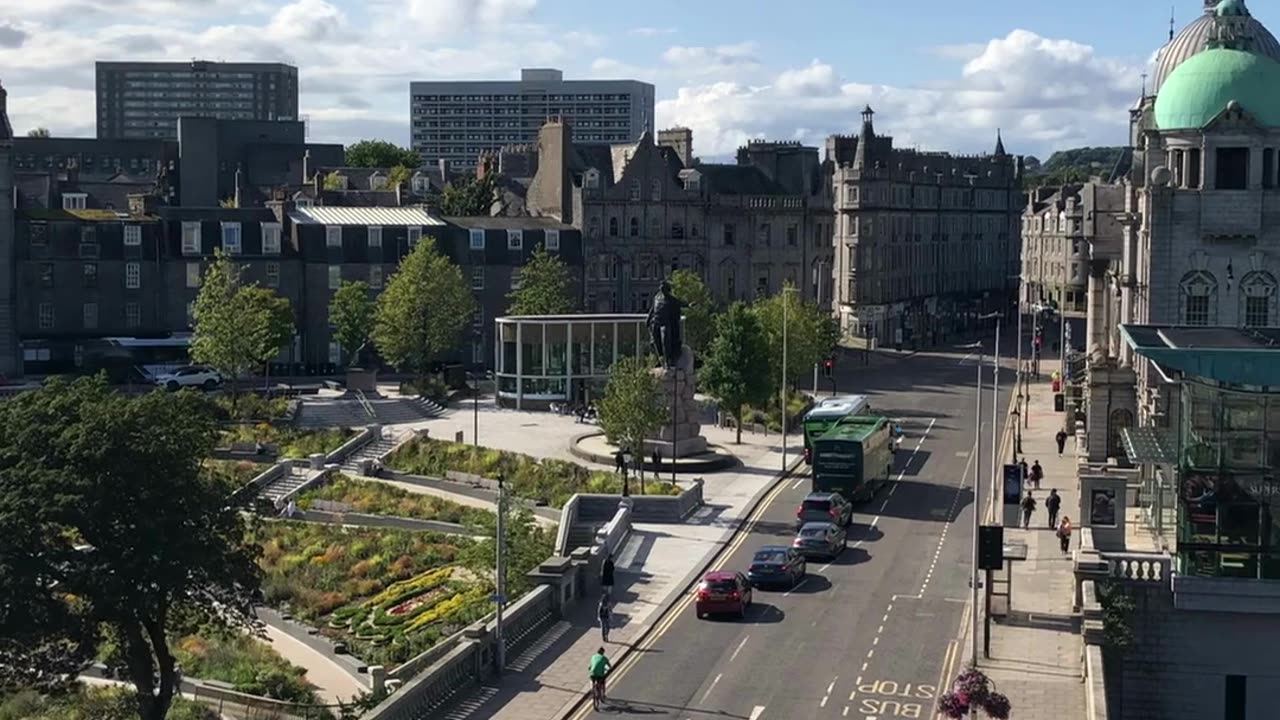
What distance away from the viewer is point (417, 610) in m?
51.8

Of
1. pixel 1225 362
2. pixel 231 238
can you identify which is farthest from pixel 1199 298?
pixel 231 238

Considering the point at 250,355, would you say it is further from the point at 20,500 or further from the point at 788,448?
the point at 20,500

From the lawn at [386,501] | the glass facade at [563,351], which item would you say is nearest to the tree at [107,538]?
the lawn at [386,501]

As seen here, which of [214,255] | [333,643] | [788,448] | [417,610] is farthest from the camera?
[214,255]

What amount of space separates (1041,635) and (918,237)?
327ft

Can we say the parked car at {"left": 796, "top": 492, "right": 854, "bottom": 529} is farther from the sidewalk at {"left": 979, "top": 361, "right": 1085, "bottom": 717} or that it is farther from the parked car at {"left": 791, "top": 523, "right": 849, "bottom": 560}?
the sidewalk at {"left": 979, "top": 361, "right": 1085, "bottom": 717}

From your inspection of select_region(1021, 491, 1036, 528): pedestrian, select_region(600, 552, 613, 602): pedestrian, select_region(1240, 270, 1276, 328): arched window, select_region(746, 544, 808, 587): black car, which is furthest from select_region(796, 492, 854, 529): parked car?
select_region(1240, 270, 1276, 328): arched window

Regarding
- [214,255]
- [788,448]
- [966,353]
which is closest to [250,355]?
[214,255]

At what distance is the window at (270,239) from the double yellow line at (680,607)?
145ft

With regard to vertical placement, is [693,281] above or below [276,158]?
below

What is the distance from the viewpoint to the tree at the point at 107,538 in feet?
123

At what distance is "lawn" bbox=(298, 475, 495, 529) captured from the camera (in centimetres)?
6506

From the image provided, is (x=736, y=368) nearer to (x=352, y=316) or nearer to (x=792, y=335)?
(x=792, y=335)

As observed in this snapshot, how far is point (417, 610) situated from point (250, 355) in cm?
3954
